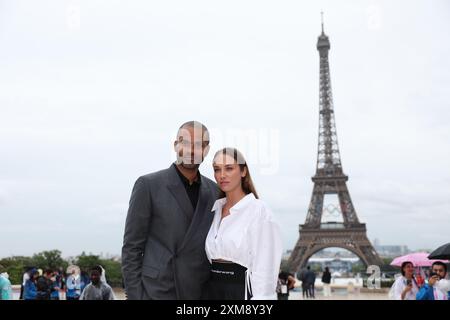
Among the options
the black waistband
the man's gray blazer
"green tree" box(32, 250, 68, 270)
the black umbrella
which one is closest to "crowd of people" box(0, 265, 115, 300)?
the man's gray blazer

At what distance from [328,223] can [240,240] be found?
4821cm

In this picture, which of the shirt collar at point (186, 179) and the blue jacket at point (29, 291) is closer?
the shirt collar at point (186, 179)

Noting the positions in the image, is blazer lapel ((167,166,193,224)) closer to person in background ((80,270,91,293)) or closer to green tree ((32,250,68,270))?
person in background ((80,270,91,293))

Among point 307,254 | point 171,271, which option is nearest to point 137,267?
point 171,271

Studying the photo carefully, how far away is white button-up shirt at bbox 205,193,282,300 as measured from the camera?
273cm

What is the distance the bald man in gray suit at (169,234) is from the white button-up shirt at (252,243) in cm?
11

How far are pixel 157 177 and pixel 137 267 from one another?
1.63 feet

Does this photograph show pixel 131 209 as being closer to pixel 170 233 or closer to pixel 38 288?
pixel 170 233

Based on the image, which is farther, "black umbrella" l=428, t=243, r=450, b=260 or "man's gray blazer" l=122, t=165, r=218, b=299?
"black umbrella" l=428, t=243, r=450, b=260

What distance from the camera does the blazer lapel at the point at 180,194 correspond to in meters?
3.03

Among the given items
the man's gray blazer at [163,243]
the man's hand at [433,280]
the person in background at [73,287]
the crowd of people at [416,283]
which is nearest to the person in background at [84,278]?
the person in background at [73,287]

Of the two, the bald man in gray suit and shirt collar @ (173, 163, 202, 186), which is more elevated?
shirt collar @ (173, 163, 202, 186)

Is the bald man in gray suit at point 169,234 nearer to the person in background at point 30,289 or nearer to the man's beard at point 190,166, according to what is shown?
the man's beard at point 190,166

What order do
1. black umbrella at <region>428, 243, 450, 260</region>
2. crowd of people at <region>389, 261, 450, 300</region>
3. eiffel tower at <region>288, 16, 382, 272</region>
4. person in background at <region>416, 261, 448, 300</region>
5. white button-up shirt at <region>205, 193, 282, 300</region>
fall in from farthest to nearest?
1. eiffel tower at <region>288, 16, 382, 272</region>
2. black umbrella at <region>428, 243, 450, 260</region>
3. crowd of people at <region>389, 261, 450, 300</region>
4. person in background at <region>416, 261, 448, 300</region>
5. white button-up shirt at <region>205, 193, 282, 300</region>
